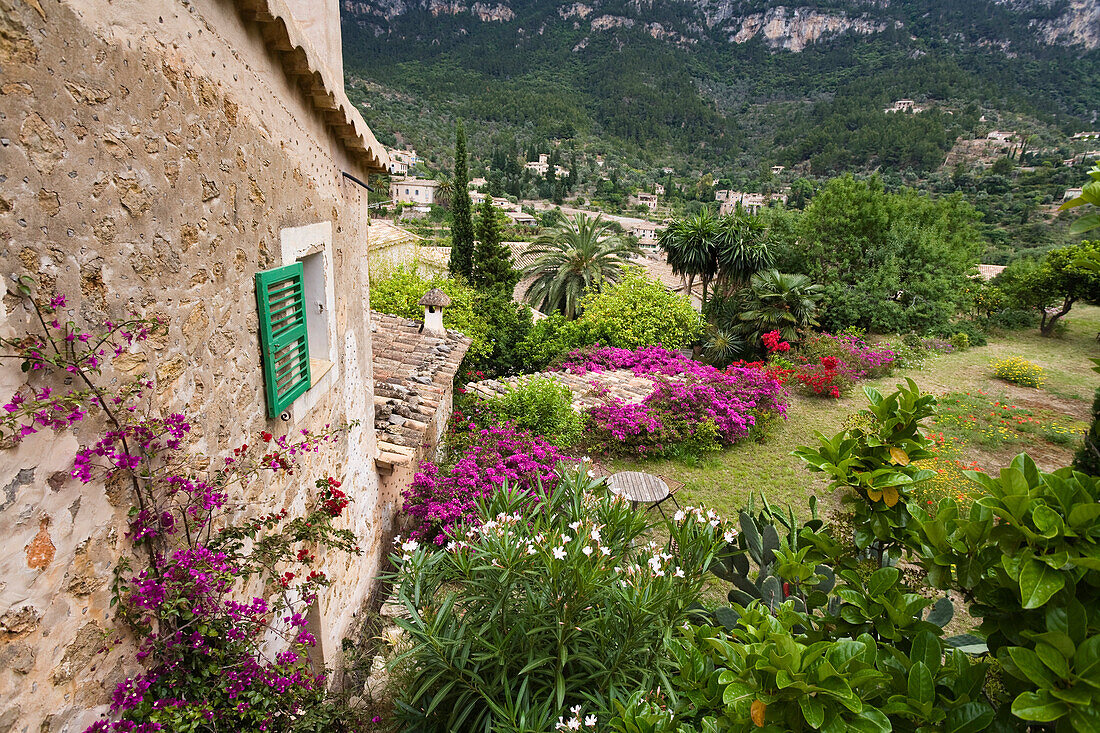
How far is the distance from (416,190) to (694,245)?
1809 inches

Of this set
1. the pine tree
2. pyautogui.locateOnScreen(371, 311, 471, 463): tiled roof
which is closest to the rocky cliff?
the pine tree

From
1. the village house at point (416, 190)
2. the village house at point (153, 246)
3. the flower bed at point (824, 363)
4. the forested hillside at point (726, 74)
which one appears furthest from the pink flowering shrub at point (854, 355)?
the forested hillside at point (726, 74)

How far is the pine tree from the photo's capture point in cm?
2136

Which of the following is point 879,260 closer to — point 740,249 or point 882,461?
point 740,249

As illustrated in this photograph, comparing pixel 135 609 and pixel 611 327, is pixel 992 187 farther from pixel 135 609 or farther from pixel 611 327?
pixel 135 609

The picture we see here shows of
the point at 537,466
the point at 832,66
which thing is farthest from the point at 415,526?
the point at 832,66

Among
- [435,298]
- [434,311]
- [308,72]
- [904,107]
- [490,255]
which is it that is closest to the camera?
[308,72]

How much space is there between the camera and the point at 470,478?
580cm

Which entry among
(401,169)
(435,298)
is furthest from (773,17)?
(435,298)

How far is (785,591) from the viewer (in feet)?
8.80

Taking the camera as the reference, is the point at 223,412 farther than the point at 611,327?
No

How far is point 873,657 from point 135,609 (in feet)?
7.72

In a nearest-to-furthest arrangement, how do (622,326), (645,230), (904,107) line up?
(622,326), (645,230), (904,107)

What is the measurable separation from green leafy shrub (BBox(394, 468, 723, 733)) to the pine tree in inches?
739
